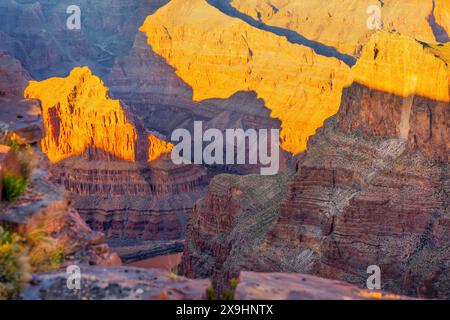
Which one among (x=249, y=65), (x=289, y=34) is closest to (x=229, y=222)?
(x=249, y=65)

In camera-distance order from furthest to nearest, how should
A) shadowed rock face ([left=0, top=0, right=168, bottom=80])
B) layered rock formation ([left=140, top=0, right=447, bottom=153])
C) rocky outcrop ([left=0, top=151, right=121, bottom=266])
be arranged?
shadowed rock face ([left=0, top=0, right=168, bottom=80]) → layered rock formation ([left=140, top=0, right=447, bottom=153]) → rocky outcrop ([left=0, top=151, right=121, bottom=266])

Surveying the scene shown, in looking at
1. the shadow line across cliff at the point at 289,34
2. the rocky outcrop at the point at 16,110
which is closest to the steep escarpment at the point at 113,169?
the rocky outcrop at the point at 16,110

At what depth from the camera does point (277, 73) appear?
3656 inches

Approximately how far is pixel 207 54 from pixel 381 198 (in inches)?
2751

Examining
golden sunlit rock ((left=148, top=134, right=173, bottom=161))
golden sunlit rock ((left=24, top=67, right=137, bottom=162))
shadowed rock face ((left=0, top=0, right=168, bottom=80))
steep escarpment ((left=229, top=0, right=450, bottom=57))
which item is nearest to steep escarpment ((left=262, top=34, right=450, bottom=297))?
golden sunlit rock ((left=148, top=134, right=173, bottom=161))

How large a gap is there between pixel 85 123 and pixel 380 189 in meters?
34.8

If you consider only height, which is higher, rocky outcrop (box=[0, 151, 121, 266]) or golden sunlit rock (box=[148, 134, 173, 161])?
rocky outcrop (box=[0, 151, 121, 266])

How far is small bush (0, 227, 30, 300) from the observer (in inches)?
514

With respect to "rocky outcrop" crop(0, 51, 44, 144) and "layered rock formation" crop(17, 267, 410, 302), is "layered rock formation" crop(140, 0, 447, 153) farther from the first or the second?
"layered rock formation" crop(17, 267, 410, 302)

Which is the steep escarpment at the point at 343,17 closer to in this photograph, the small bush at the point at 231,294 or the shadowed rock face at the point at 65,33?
the shadowed rock face at the point at 65,33

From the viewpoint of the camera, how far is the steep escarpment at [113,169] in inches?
2349

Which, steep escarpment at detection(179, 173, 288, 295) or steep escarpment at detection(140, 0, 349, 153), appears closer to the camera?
steep escarpment at detection(179, 173, 288, 295)

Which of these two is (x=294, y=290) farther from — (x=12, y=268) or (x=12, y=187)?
(x=12, y=187)

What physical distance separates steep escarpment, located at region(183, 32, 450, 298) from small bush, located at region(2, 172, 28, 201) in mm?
18091
